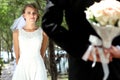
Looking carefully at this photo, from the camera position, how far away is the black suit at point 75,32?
127 inches

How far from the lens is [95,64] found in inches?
128

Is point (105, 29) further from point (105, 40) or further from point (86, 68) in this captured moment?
point (86, 68)

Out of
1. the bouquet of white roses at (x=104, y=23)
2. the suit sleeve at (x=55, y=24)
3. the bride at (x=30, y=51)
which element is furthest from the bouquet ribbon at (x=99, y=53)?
the bride at (x=30, y=51)

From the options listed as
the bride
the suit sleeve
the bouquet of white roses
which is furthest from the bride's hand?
the bride

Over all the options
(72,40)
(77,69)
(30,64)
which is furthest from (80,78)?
(30,64)

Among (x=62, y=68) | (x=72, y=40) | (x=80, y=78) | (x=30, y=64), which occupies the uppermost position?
(x=72, y=40)

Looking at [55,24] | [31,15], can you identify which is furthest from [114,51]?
[31,15]

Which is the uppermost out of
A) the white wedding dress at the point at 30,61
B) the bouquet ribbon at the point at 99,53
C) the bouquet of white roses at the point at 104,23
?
the bouquet of white roses at the point at 104,23

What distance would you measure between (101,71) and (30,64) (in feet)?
18.5

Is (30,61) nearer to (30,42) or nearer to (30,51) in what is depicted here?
(30,51)

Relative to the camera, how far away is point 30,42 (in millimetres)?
8828

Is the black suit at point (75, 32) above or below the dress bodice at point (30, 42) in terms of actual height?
above

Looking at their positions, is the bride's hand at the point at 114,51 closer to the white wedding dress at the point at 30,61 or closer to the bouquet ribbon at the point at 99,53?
the bouquet ribbon at the point at 99,53

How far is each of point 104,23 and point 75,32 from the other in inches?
8.9
